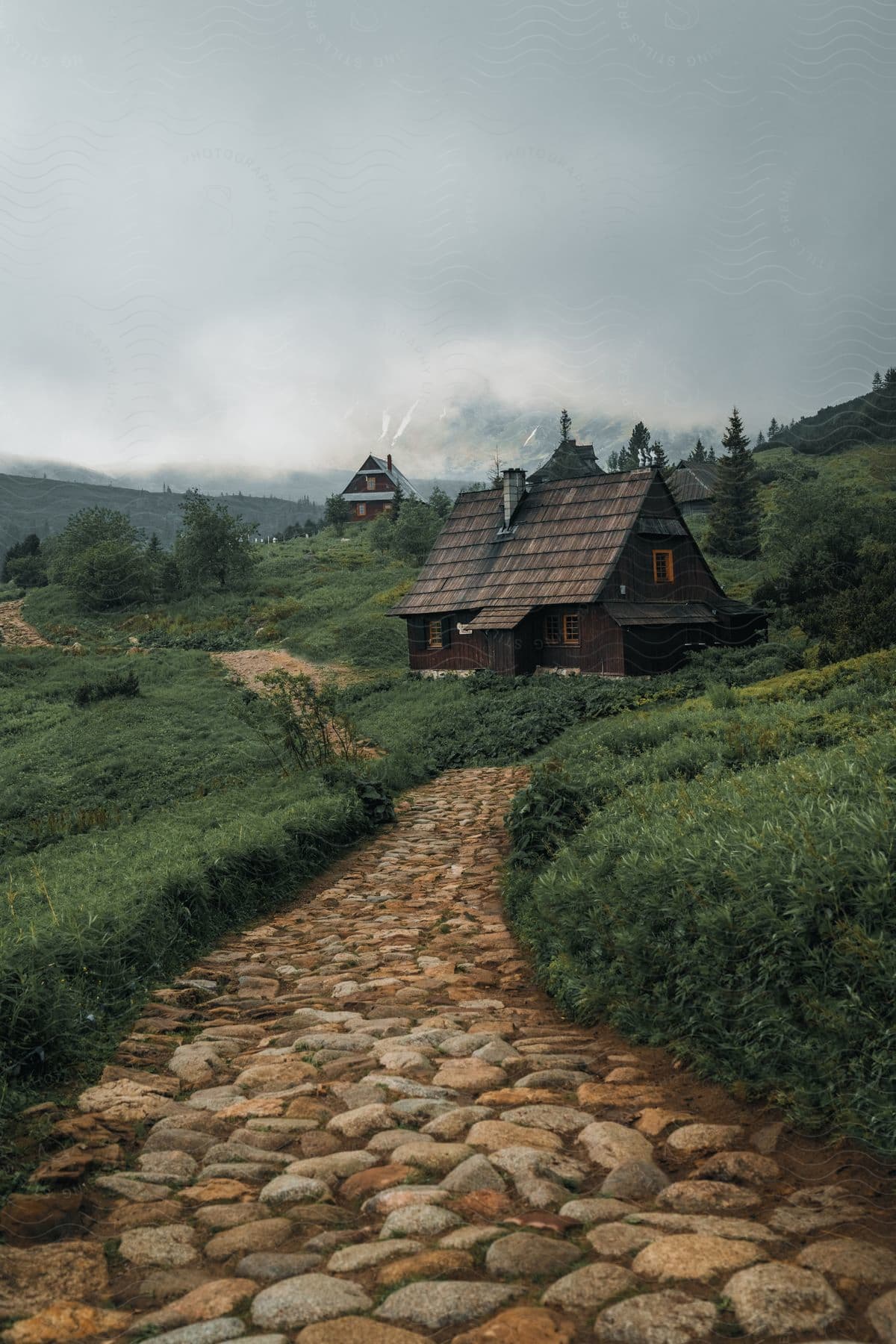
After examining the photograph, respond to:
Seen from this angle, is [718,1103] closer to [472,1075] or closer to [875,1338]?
[472,1075]

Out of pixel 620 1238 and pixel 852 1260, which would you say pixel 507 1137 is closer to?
pixel 620 1238

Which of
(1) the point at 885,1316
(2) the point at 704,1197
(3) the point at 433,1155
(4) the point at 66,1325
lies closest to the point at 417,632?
(3) the point at 433,1155

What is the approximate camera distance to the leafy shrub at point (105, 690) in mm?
25969

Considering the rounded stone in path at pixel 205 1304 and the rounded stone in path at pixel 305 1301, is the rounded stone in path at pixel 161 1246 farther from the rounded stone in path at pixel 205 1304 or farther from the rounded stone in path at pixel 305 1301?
the rounded stone in path at pixel 305 1301

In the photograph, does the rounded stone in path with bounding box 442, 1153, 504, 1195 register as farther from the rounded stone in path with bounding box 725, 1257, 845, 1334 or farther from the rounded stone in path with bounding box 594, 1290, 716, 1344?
the rounded stone in path with bounding box 725, 1257, 845, 1334

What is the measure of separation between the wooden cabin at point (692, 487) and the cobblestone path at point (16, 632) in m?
47.3

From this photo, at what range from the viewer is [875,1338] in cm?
258

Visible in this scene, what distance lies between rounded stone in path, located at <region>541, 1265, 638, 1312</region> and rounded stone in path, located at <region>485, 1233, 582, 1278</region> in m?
0.09

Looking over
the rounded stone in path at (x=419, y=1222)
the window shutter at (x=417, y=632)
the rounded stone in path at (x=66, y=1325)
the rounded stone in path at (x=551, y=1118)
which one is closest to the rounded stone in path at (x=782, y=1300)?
the rounded stone in path at (x=419, y=1222)

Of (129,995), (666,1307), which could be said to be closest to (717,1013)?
(666,1307)

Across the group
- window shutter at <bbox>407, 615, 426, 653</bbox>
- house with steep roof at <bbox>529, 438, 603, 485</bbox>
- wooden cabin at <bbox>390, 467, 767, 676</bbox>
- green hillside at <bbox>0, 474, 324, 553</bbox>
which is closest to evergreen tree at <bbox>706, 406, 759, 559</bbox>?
house with steep roof at <bbox>529, 438, 603, 485</bbox>

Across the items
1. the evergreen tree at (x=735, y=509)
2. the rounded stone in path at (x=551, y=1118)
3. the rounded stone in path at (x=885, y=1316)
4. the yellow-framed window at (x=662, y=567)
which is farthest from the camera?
the evergreen tree at (x=735, y=509)

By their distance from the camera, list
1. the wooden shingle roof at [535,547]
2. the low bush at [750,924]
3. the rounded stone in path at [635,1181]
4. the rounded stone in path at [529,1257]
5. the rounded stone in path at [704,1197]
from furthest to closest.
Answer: the wooden shingle roof at [535,547]
the low bush at [750,924]
the rounded stone in path at [635,1181]
the rounded stone in path at [704,1197]
the rounded stone in path at [529,1257]

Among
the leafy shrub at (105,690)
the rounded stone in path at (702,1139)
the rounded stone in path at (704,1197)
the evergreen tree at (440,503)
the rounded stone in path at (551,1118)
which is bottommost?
the rounded stone in path at (551,1118)
